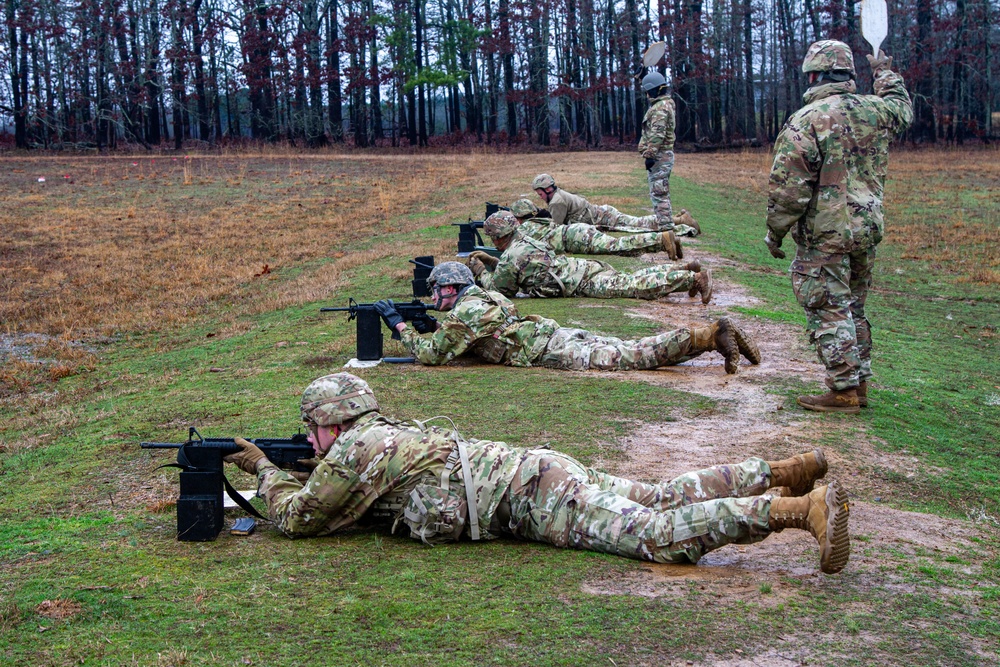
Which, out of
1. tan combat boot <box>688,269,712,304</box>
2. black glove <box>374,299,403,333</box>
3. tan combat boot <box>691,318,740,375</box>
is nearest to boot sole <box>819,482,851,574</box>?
tan combat boot <box>691,318,740,375</box>

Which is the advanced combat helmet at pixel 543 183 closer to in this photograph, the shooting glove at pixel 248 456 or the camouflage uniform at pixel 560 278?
the camouflage uniform at pixel 560 278

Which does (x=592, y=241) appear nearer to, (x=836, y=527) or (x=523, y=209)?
(x=523, y=209)

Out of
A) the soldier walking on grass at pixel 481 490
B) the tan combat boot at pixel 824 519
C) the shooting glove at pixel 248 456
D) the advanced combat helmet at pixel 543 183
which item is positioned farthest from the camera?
the advanced combat helmet at pixel 543 183

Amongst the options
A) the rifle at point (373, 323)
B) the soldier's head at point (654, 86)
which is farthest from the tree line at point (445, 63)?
the rifle at point (373, 323)

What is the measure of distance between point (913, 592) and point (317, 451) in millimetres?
2790

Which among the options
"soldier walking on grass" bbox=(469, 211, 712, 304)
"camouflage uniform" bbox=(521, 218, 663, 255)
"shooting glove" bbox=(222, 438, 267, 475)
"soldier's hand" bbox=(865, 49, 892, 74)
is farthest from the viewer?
"camouflage uniform" bbox=(521, 218, 663, 255)

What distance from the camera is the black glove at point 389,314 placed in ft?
27.1

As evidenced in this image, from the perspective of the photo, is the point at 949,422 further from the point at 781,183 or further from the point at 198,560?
the point at 198,560

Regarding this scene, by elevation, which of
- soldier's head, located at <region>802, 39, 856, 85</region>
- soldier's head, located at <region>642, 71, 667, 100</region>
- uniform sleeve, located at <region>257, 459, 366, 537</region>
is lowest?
uniform sleeve, located at <region>257, 459, 366, 537</region>

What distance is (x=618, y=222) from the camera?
14.9m

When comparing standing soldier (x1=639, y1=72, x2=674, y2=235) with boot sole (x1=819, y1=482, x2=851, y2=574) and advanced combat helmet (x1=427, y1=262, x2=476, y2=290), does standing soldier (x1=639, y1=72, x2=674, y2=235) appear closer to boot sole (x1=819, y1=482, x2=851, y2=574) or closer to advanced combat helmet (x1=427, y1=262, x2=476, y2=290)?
advanced combat helmet (x1=427, y1=262, x2=476, y2=290)

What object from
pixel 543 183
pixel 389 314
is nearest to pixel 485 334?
pixel 389 314

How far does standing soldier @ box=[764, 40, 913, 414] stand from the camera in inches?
268

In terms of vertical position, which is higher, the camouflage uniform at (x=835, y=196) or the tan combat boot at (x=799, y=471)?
the camouflage uniform at (x=835, y=196)
